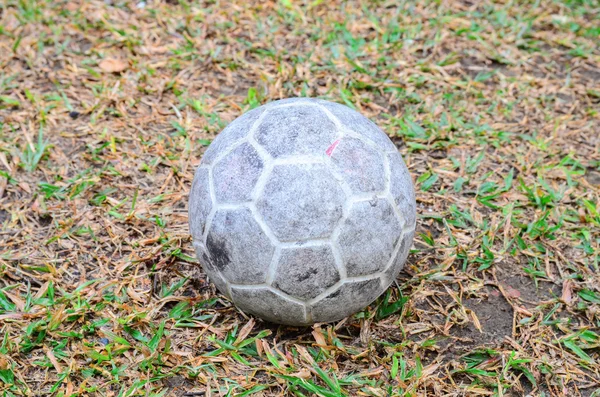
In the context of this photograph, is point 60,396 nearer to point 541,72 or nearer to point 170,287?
point 170,287

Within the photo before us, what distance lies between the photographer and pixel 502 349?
2902mm

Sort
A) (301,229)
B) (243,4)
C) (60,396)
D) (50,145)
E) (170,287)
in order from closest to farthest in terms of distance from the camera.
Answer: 1. (301,229)
2. (60,396)
3. (170,287)
4. (50,145)
5. (243,4)

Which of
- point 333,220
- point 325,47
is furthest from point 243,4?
point 333,220

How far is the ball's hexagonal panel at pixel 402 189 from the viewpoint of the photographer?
267 cm

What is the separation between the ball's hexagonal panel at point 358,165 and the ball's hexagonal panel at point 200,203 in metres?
0.52

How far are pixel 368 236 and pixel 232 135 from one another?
702 millimetres

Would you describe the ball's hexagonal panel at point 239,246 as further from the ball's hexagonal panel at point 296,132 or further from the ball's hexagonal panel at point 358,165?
the ball's hexagonal panel at point 358,165

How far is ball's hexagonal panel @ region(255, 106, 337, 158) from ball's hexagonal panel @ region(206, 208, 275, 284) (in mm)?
283

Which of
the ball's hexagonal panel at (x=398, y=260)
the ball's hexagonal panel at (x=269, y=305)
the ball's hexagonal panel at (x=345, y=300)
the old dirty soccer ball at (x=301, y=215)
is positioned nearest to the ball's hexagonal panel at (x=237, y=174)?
the old dirty soccer ball at (x=301, y=215)

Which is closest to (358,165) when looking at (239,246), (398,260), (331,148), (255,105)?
(331,148)

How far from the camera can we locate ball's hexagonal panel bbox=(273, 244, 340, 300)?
8.15ft

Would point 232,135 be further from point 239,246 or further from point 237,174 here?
point 239,246

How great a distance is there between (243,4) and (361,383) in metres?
3.48

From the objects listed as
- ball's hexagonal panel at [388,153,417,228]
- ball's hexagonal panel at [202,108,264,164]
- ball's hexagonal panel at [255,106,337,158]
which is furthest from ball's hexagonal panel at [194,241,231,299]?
ball's hexagonal panel at [388,153,417,228]
